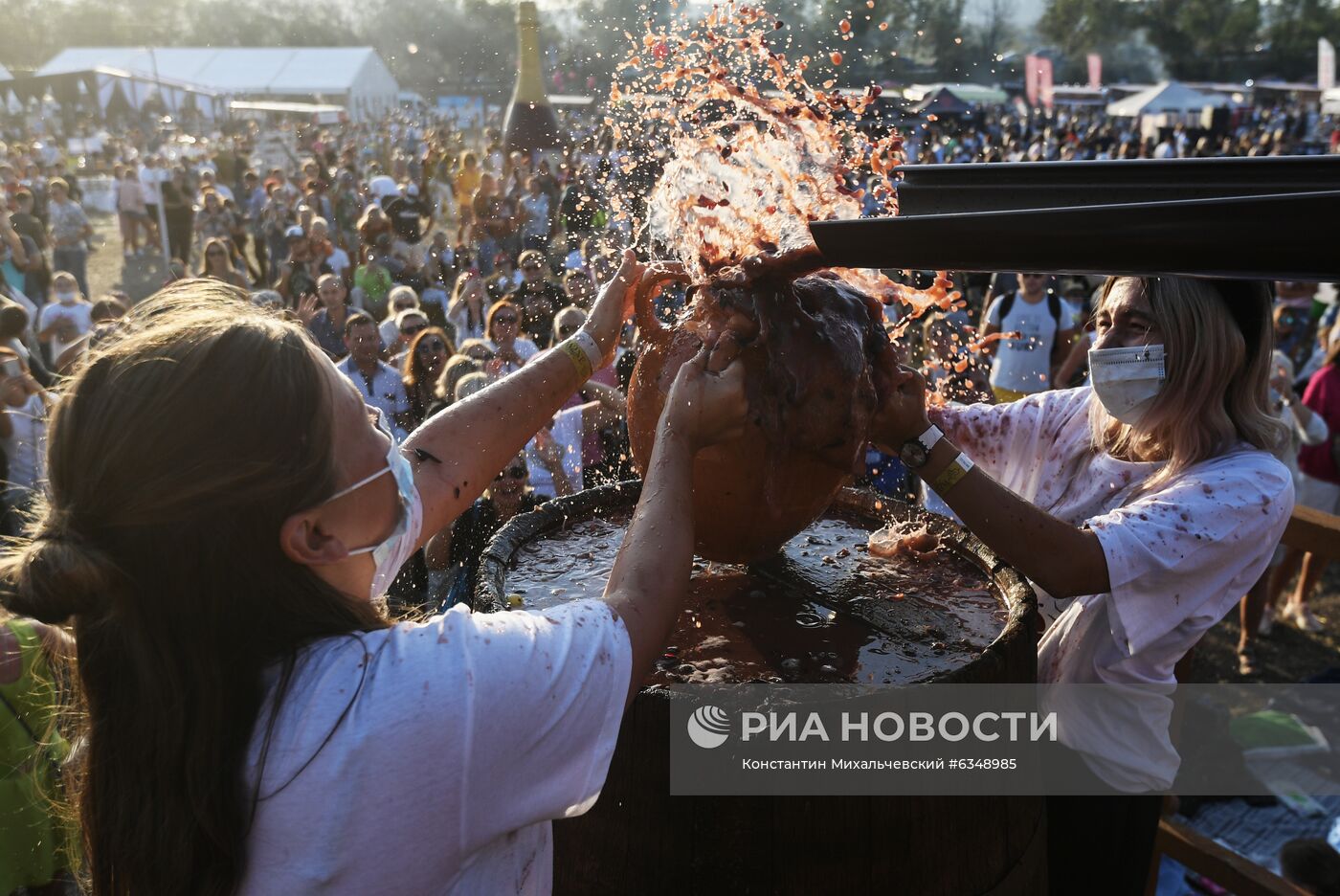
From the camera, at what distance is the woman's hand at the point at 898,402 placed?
6.55ft

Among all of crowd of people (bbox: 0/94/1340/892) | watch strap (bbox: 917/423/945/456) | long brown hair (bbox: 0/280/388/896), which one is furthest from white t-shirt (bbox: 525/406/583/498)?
long brown hair (bbox: 0/280/388/896)

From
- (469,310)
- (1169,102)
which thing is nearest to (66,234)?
(469,310)

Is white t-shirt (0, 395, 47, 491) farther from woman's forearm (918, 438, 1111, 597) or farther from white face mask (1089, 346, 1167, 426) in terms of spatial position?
white face mask (1089, 346, 1167, 426)

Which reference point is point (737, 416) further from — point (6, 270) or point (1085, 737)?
point (6, 270)

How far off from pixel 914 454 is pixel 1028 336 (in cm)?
534

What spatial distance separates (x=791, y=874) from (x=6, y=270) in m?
10.7

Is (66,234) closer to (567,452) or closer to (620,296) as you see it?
(567,452)

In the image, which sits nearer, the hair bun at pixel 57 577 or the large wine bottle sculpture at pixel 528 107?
the hair bun at pixel 57 577

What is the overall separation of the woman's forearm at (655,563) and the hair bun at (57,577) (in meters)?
0.66

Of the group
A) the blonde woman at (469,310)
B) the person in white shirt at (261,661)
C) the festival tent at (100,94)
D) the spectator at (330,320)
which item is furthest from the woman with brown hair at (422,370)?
the festival tent at (100,94)

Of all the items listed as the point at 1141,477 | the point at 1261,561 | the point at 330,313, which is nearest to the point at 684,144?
the point at 1141,477

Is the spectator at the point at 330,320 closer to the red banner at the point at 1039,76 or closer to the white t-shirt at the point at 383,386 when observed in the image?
the white t-shirt at the point at 383,386

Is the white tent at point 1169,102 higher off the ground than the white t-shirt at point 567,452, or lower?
higher

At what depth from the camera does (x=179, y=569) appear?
1191mm
